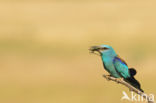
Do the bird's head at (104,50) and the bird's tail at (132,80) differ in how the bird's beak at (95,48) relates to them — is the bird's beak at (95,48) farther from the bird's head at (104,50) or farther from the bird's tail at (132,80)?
the bird's tail at (132,80)

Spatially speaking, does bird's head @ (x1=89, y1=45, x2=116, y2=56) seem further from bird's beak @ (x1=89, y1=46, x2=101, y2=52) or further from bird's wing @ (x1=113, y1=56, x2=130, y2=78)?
bird's wing @ (x1=113, y1=56, x2=130, y2=78)

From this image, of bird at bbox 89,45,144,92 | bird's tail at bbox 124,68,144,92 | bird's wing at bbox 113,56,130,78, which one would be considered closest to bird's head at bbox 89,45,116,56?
bird at bbox 89,45,144,92

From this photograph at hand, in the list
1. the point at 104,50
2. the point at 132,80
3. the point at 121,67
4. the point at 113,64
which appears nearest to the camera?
the point at 132,80

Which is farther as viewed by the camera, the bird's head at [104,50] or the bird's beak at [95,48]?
the bird's head at [104,50]

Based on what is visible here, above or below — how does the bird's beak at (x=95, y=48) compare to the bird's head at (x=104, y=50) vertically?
below

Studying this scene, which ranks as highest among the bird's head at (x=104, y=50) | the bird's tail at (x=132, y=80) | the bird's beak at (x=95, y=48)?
the bird's head at (x=104, y=50)

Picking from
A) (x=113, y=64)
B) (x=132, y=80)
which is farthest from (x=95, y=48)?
(x=113, y=64)

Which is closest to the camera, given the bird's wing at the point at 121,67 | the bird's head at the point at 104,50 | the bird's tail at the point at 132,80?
the bird's tail at the point at 132,80

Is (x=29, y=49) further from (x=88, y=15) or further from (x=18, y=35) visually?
(x=88, y=15)

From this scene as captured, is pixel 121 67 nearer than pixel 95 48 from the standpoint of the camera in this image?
No

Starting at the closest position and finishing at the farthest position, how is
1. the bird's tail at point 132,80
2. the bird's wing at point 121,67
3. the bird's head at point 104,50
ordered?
the bird's tail at point 132,80 < the bird's head at point 104,50 < the bird's wing at point 121,67

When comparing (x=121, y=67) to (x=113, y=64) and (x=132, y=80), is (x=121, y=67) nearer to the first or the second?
(x=113, y=64)

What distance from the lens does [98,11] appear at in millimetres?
33656

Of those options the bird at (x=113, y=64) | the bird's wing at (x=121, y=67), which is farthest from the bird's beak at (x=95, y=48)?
the bird's wing at (x=121, y=67)
